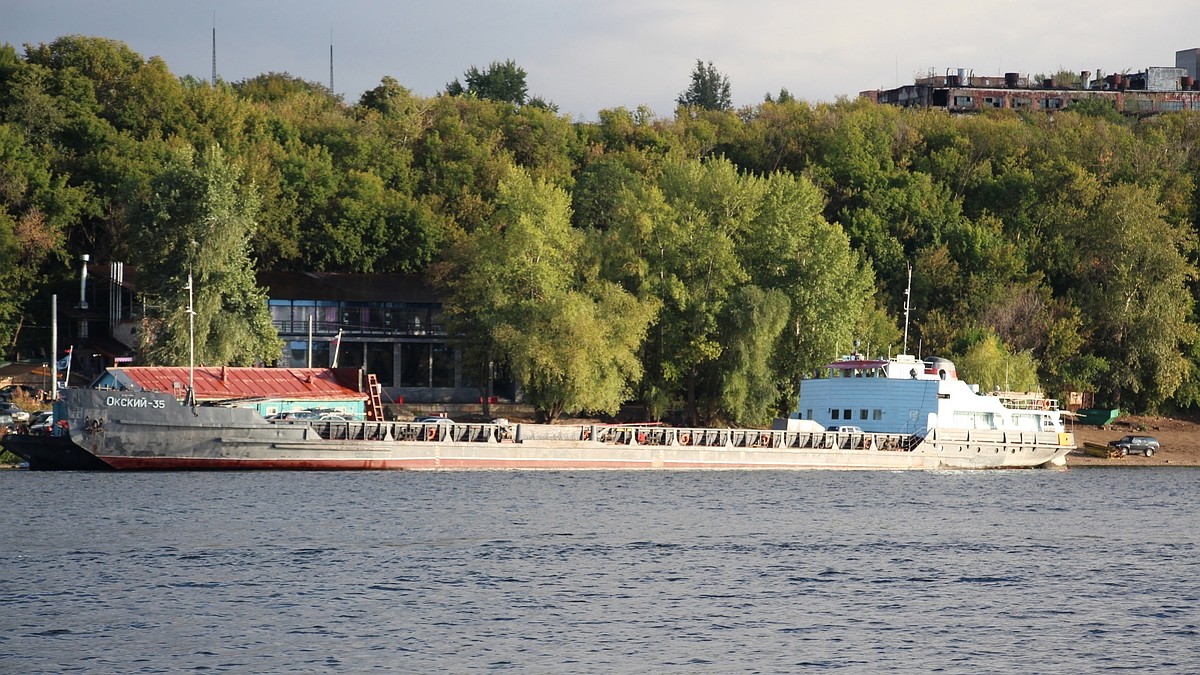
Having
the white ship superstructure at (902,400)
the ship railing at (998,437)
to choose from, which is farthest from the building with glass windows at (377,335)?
the ship railing at (998,437)

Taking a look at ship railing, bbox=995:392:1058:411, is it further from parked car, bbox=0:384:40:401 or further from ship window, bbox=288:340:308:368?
parked car, bbox=0:384:40:401

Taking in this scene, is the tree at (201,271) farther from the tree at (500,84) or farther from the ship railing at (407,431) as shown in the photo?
the tree at (500,84)

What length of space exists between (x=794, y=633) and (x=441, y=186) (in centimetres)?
8936

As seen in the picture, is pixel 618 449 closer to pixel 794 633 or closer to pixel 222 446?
pixel 222 446

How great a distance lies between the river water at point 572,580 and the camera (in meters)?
29.6

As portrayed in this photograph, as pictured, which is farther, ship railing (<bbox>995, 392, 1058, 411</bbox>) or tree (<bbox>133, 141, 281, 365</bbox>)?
ship railing (<bbox>995, 392, 1058, 411</bbox>)

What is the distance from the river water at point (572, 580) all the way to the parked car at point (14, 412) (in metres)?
14.7

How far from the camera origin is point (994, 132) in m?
127

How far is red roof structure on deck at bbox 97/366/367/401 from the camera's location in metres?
73.0

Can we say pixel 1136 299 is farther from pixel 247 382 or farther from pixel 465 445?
pixel 247 382

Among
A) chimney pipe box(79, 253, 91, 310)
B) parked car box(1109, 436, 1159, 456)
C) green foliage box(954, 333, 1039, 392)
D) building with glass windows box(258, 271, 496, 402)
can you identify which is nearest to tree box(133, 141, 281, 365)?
building with glass windows box(258, 271, 496, 402)

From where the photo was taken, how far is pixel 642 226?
89.1 metres

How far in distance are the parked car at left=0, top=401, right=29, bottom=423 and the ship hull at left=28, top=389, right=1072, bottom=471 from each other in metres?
13.8

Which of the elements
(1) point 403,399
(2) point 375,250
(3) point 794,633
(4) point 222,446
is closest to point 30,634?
(3) point 794,633
